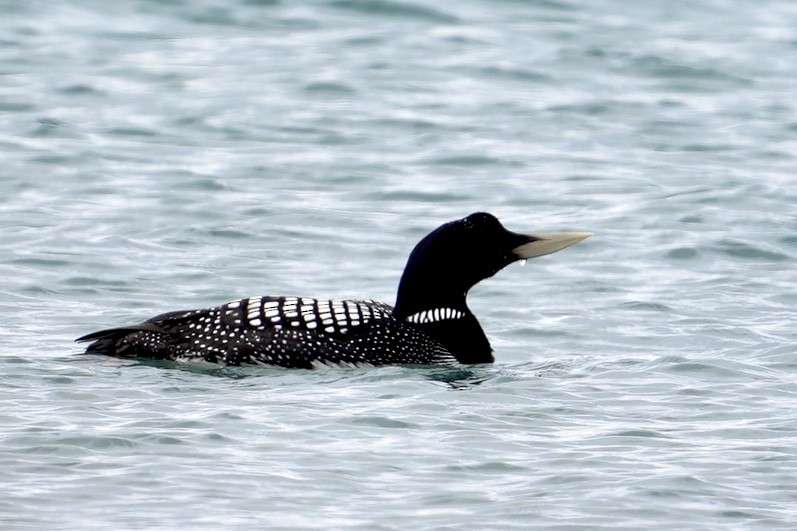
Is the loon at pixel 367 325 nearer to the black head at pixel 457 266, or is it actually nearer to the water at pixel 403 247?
the black head at pixel 457 266

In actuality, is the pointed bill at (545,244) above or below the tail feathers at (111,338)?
above

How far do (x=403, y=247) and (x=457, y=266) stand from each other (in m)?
2.10

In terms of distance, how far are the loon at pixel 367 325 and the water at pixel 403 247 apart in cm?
14

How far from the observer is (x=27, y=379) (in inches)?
253

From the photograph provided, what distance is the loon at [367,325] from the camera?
690 cm

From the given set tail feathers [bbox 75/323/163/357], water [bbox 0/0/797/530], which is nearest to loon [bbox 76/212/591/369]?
tail feathers [bbox 75/323/163/357]

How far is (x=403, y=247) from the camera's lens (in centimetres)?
941

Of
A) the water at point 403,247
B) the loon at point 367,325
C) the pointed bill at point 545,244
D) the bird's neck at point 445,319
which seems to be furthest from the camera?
the pointed bill at point 545,244

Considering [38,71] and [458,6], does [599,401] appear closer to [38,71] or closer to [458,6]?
[38,71]

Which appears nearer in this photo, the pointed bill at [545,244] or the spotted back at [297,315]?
the spotted back at [297,315]

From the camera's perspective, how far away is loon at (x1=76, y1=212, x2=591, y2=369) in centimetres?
690

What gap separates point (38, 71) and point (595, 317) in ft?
22.6

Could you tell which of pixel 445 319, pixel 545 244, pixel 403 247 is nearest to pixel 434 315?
pixel 445 319

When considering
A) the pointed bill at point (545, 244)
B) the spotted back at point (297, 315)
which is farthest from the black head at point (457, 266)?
the spotted back at point (297, 315)
